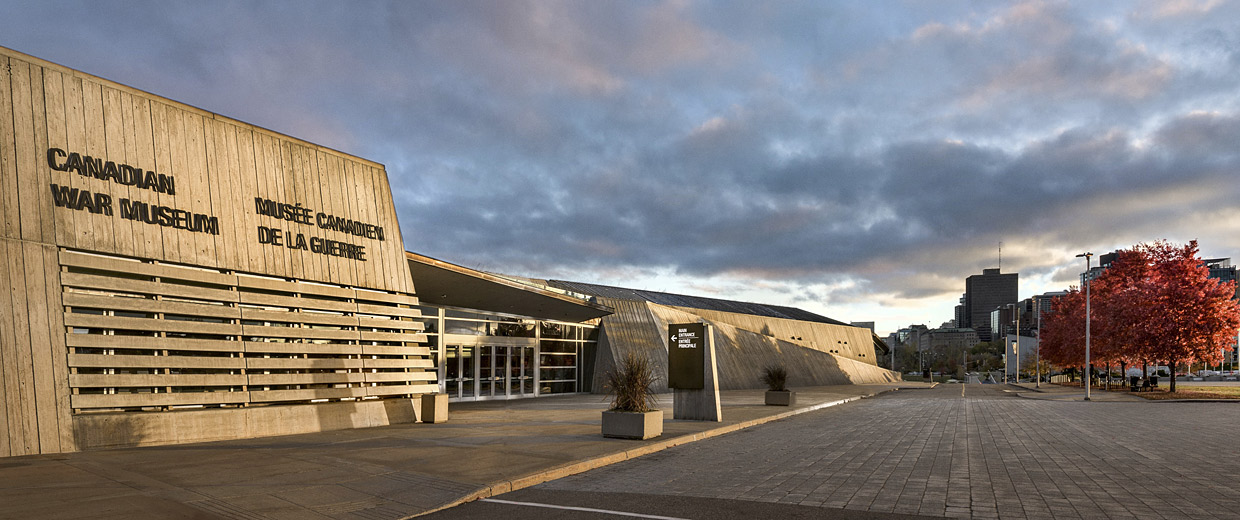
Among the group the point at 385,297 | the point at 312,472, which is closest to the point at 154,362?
the point at 312,472

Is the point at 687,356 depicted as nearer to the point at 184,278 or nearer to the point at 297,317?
the point at 297,317

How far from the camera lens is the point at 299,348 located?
1477 cm

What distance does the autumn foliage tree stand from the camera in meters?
33.9

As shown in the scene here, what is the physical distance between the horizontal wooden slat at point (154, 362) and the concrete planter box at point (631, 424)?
7.00m

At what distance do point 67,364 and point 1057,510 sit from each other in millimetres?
13516

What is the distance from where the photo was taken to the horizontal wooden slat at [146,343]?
11.3 meters

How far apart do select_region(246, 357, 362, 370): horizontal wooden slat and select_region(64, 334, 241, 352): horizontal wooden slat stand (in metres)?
0.46

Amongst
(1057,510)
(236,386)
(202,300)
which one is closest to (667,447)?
(1057,510)

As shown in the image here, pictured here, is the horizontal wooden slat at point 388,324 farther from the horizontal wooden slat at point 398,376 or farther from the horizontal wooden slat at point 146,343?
the horizontal wooden slat at point 146,343

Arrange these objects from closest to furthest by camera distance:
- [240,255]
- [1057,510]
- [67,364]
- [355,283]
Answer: [1057,510] < [67,364] < [240,255] < [355,283]

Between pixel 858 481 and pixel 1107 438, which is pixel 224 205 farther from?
pixel 1107 438

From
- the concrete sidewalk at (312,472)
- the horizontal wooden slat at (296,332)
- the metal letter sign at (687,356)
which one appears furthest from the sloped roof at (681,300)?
the concrete sidewalk at (312,472)

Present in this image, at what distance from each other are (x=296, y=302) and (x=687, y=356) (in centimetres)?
896

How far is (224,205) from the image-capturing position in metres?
14.0
